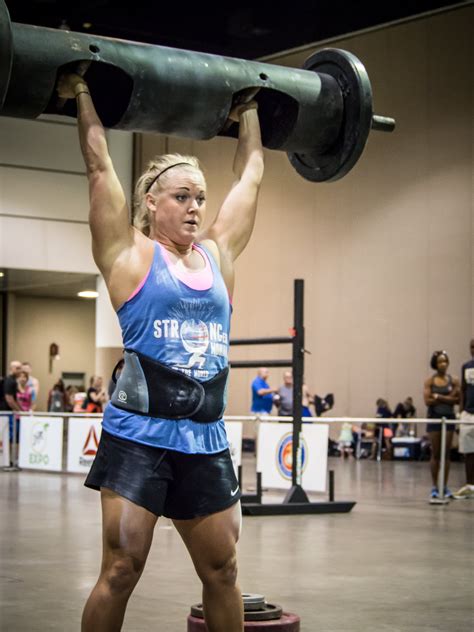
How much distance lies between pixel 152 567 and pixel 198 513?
10.4 ft

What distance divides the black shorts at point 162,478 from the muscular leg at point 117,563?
4 centimetres

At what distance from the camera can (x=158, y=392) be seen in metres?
2.68

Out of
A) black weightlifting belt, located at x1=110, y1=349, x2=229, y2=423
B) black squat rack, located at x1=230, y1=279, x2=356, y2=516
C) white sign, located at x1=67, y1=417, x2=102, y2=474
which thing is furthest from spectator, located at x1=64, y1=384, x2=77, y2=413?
black weightlifting belt, located at x1=110, y1=349, x2=229, y2=423

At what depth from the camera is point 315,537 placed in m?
6.99

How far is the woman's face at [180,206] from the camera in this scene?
9.34 feet

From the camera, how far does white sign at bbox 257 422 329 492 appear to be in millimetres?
9352

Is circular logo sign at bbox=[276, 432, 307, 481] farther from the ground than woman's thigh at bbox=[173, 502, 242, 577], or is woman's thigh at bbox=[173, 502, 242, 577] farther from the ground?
woman's thigh at bbox=[173, 502, 242, 577]

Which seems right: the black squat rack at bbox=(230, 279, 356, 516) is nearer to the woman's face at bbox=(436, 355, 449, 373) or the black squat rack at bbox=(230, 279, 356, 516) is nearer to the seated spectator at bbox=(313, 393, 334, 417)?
the woman's face at bbox=(436, 355, 449, 373)

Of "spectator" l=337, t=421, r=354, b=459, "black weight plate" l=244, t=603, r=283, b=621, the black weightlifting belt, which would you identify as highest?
the black weightlifting belt

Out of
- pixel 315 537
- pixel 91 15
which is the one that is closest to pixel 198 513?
pixel 315 537

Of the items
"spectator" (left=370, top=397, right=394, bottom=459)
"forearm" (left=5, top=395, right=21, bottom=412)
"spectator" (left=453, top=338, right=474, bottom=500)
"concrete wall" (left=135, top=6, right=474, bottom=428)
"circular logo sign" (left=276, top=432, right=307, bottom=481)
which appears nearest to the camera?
"spectator" (left=453, top=338, right=474, bottom=500)

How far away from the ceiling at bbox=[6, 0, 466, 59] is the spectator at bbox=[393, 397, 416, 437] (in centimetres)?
633

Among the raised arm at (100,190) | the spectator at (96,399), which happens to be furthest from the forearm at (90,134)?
the spectator at (96,399)

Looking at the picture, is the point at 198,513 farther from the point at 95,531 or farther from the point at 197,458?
the point at 95,531
